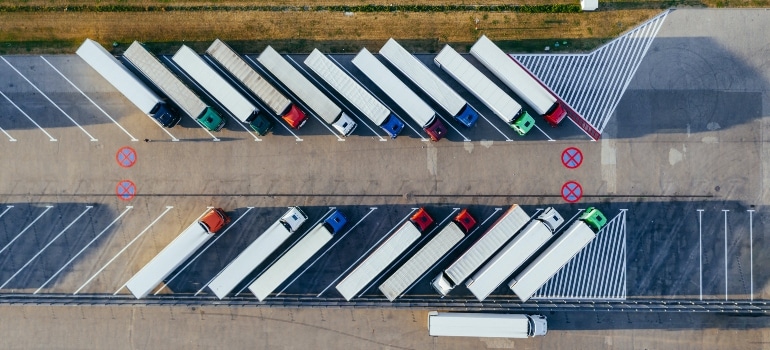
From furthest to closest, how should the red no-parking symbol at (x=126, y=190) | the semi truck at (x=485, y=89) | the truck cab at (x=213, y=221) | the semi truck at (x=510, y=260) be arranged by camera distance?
the red no-parking symbol at (x=126, y=190) → the truck cab at (x=213, y=221) → the semi truck at (x=485, y=89) → the semi truck at (x=510, y=260)

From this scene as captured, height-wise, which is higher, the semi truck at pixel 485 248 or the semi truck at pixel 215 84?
the semi truck at pixel 485 248

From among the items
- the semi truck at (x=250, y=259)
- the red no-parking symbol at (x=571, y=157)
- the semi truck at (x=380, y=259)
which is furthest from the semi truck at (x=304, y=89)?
the red no-parking symbol at (x=571, y=157)

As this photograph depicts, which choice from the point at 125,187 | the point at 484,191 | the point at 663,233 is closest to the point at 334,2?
the point at 484,191

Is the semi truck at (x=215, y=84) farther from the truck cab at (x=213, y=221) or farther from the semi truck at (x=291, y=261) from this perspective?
the semi truck at (x=291, y=261)

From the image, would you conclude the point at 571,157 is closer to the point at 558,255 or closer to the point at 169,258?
the point at 558,255

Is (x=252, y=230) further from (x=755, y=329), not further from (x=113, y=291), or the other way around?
(x=755, y=329)

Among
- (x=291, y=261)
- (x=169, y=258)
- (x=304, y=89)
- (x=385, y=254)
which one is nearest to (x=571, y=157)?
(x=385, y=254)
